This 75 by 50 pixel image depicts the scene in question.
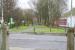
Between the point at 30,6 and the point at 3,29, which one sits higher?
the point at 30,6

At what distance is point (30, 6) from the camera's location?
7069cm

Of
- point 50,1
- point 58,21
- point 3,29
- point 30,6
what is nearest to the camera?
point 3,29

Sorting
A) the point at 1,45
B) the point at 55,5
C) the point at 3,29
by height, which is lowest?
the point at 1,45

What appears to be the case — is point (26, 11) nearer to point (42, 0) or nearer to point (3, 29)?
point (42, 0)

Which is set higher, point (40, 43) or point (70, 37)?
point (70, 37)

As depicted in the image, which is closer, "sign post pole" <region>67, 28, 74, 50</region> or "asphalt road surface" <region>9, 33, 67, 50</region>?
"sign post pole" <region>67, 28, 74, 50</region>

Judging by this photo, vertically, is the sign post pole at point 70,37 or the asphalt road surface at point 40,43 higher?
the sign post pole at point 70,37

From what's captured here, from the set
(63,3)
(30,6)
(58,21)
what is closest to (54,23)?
(58,21)

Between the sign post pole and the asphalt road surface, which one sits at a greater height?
the sign post pole

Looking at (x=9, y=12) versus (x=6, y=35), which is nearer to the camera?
(x=6, y=35)

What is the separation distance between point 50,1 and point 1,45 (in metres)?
46.2

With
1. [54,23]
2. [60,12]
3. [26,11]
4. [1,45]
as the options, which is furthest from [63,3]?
[1,45]

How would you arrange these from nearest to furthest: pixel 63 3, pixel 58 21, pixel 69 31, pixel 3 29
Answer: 1. pixel 69 31
2. pixel 3 29
3. pixel 58 21
4. pixel 63 3

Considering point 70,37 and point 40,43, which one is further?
point 40,43
